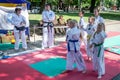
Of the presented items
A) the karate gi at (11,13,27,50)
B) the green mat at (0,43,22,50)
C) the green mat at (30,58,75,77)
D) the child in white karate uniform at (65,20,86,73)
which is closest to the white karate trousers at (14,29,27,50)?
the karate gi at (11,13,27,50)

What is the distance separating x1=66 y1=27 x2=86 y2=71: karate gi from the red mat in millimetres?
285

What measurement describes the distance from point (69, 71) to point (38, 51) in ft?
10.1

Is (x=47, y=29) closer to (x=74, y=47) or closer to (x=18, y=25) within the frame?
(x=18, y=25)

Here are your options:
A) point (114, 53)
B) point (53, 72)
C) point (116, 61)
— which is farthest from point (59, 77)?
point (114, 53)

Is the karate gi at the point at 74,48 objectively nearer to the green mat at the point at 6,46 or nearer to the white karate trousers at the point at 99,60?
the white karate trousers at the point at 99,60

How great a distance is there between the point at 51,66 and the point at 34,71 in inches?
30.6

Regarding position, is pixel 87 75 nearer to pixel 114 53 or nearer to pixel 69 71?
pixel 69 71

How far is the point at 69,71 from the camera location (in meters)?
7.81

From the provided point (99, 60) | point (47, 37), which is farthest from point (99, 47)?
point (47, 37)

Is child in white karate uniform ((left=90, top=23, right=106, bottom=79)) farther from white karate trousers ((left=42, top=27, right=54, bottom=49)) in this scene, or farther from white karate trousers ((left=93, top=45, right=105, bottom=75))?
white karate trousers ((left=42, top=27, right=54, bottom=49))

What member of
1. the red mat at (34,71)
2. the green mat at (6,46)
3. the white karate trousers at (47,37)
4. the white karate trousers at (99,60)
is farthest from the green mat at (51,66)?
the green mat at (6,46)

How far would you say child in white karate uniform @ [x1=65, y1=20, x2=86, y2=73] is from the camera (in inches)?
287

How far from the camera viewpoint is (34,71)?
7.88 metres

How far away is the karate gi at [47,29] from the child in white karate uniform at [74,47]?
12.2 ft
